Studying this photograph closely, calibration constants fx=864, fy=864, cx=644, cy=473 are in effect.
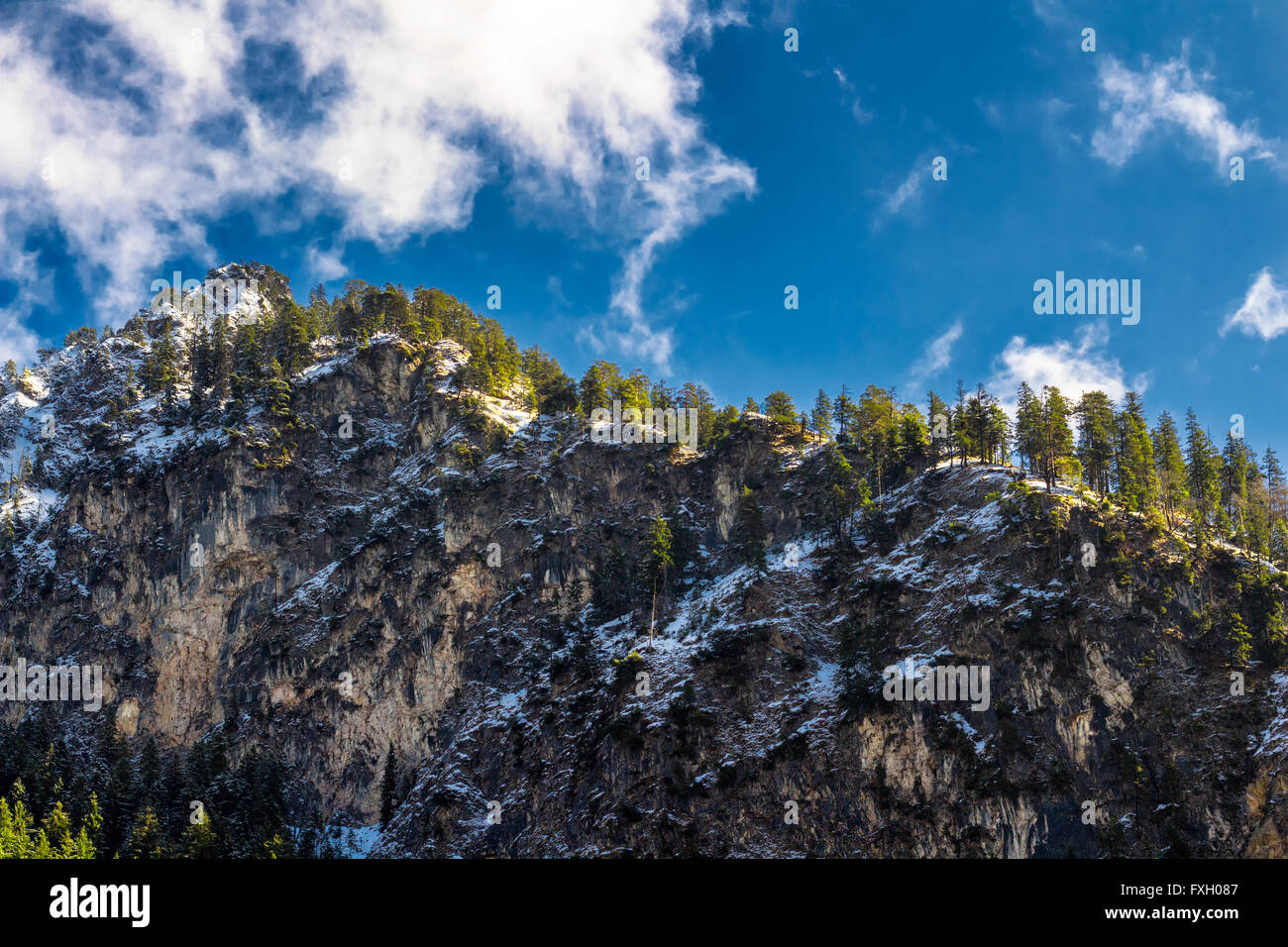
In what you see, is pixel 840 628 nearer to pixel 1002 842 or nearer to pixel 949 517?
pixel 949 517

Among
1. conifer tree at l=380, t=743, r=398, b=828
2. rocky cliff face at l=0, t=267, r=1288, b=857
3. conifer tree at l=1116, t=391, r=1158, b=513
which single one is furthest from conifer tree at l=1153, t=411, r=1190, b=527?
conifer tree at l=380, t=743, r=398, b=828

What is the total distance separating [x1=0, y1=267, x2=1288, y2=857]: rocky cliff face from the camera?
6288 cm

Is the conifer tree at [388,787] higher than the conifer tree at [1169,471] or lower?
lower

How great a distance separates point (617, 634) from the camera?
88.1 m

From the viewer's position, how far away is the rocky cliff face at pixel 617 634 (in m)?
62.9

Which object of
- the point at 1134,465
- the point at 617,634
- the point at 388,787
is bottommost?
the point at 388,787

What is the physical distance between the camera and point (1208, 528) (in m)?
73.5

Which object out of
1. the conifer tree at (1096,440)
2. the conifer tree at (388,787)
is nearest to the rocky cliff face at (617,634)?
the conifer tree at (388,787)

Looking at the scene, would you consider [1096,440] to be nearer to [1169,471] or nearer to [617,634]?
[1169,471]

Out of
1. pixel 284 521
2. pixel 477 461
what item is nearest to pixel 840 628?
pixel 477 461

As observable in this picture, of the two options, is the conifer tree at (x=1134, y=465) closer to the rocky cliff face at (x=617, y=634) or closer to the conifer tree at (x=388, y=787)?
the rocky cliff face at (x=617, y=634)

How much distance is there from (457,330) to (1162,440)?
9771 centimetres

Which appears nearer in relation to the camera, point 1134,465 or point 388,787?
point 1134,465

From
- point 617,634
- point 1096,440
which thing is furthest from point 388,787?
point 1096,440
